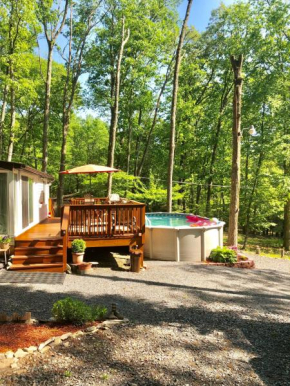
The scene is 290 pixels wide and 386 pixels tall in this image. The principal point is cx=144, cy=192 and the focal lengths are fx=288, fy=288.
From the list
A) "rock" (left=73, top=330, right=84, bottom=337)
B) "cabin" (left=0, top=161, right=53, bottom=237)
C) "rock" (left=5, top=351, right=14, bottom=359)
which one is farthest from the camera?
"cabin" (left=0, top=161, right=53, bottom=237)

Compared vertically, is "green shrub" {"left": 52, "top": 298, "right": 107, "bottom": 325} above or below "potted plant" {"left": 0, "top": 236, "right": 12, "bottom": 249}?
below

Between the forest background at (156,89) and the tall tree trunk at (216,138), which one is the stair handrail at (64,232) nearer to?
the forest background at (156,89)

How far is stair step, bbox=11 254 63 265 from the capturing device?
661cm

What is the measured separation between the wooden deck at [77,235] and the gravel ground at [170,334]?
0.87 m

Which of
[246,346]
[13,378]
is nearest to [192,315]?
[246,346]

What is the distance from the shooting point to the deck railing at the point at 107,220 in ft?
24.7

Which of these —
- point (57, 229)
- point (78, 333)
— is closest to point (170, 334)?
point (78, 333)

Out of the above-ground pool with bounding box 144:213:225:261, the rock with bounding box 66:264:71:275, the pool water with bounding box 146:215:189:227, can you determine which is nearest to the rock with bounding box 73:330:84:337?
the rock with bounding box 66:264:71:275

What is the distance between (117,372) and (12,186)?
18.1ft

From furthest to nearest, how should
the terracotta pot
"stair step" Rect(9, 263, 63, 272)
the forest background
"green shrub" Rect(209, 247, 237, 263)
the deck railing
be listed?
the forest background → "green shrub" Rect(209, 247, 237, 263) → the deck railing → the terracotta pot → "stair step" Rect(9, 263, 63, 272)

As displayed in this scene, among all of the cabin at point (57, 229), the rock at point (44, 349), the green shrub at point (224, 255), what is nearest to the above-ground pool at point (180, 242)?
the green shrub at point (224, 255)

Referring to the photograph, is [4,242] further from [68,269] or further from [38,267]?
[68,269]

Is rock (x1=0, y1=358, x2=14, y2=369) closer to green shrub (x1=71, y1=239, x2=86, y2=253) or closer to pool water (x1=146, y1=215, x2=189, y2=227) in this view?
green shrub (x1=71, y1=239, x2=86, y2=253)

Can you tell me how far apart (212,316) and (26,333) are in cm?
266
